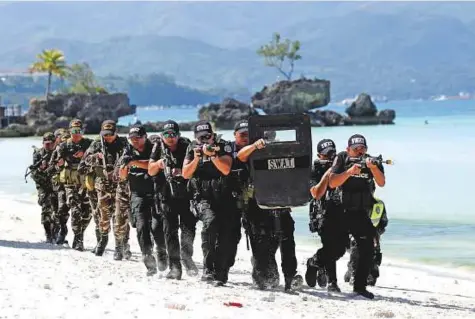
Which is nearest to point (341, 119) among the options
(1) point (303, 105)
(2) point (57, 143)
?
(1) point (303, 105)

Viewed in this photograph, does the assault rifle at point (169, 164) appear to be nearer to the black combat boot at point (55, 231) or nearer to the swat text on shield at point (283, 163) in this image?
the swat text on shield at point (283, 163)

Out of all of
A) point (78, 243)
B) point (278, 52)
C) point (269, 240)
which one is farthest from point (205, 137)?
point (278, 52)

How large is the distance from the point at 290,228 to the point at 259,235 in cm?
33

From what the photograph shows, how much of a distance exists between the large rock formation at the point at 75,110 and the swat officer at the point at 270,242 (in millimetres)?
114419

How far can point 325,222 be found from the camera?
35.2ft

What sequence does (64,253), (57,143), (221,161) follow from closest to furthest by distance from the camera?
1. (221,161)
2. (64,253)
3. (57,143)

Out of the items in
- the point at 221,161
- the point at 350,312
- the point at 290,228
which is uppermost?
the point at 221,161

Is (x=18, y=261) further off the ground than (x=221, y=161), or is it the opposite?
(x=221, y=161)

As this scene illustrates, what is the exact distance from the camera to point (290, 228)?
10773 mm

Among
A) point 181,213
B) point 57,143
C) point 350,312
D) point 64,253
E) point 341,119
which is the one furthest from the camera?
point 341,119

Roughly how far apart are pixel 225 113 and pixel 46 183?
116 meters

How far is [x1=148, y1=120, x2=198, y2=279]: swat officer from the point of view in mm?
11102

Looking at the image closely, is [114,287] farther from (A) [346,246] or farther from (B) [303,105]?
(B) [303,105]

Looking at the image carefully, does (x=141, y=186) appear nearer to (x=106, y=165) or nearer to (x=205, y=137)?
(x=106, y=165)
